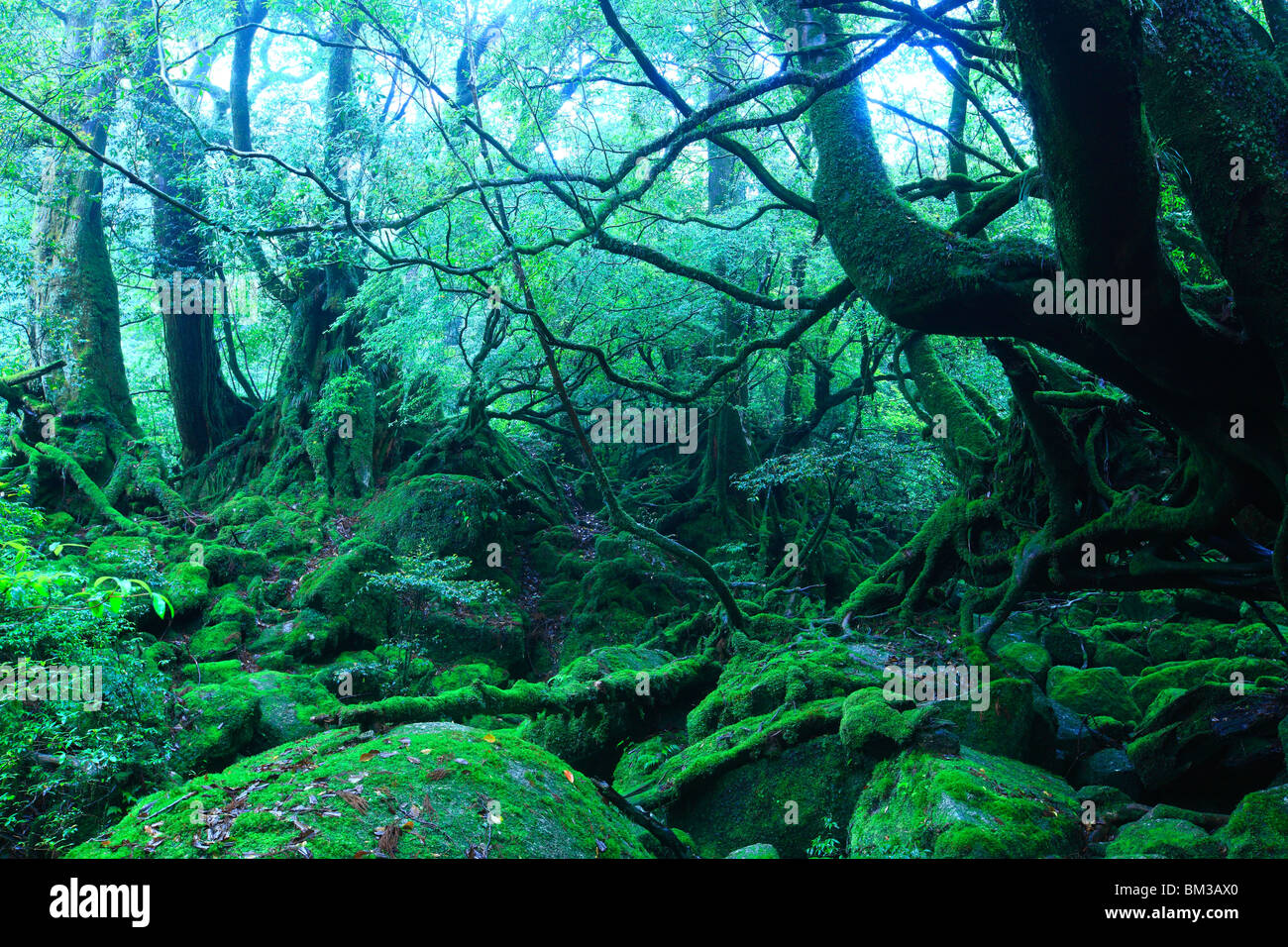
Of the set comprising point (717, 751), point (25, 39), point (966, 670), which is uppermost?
point (25, 39)

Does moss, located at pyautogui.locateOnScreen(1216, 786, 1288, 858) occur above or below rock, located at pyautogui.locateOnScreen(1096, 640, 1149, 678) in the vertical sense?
above

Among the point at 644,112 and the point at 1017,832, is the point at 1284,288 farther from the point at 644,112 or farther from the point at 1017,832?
the point at 644,112

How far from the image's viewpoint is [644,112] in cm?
1270

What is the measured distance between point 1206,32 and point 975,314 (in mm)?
1676

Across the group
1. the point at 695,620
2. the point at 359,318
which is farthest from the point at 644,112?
the point at 695,620

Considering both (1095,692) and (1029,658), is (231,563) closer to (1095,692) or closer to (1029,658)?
(1029,658)

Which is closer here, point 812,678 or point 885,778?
point 885,778

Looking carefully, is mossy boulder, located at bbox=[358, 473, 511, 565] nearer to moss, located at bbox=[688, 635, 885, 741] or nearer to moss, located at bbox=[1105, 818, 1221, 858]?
moss, located at bbox=[688, 635, 885, 741]

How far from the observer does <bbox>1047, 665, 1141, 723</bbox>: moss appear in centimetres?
749

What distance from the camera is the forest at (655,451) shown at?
3.84 meters

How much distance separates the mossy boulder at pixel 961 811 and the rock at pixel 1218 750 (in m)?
0.82

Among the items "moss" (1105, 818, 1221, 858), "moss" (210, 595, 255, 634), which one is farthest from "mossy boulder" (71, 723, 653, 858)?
"moss" (210, 595, 255, 634)

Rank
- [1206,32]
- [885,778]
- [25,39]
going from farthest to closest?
1. [25,39]
2. [885,778]
3. [1206,32]

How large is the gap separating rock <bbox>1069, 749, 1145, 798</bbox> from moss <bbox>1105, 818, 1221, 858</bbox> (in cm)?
132
